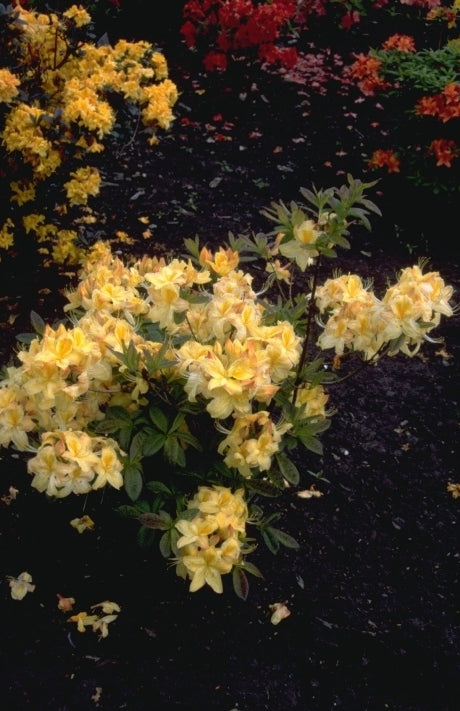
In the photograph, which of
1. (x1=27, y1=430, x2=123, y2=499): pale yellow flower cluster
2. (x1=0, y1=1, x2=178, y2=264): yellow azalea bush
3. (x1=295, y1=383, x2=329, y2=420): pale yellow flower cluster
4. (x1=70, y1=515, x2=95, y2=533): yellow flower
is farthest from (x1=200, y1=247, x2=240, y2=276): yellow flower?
(x1=0, y1=1, x2=178, y2=264): yellow azalea bush

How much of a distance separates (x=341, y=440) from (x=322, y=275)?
4.92ft

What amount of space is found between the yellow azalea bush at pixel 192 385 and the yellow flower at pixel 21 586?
540mm

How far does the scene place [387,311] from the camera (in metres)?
1.89

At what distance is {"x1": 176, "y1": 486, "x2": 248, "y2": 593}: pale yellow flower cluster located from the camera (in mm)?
1874

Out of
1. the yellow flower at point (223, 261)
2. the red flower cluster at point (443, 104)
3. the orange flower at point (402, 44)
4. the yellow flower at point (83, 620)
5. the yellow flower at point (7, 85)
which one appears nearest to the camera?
the yellow flower at point (223, 261)

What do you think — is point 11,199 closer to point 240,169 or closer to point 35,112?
point 35,112

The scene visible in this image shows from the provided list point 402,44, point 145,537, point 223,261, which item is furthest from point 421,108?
point 145,537

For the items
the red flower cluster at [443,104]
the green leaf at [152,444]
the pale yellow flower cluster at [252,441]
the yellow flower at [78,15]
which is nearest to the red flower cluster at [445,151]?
the red flower cluster at [443,104]

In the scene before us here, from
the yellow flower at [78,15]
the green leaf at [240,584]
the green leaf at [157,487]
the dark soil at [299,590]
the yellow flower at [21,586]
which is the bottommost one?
the dark soil at [299,590]

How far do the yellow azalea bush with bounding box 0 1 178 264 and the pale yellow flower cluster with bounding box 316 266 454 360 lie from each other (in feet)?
5.63

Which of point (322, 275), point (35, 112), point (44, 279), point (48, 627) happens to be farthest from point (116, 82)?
point (48, 627)

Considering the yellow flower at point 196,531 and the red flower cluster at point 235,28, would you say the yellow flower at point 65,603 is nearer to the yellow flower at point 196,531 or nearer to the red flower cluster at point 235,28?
the yellow flower at point 196,531

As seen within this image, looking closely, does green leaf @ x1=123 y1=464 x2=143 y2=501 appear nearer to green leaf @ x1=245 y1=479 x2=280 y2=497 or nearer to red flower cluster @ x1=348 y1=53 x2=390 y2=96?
green leaf @ x1=245 y1=479 x2=280 y2=497

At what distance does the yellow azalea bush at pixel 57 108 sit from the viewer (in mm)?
3180
